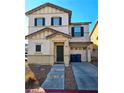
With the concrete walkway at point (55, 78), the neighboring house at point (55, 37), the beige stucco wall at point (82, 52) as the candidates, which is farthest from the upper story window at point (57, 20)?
the concrete walkway at point (55, 78)

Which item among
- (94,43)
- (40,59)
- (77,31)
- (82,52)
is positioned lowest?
(40,59)

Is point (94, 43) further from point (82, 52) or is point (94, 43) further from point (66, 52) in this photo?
point (66, 52)

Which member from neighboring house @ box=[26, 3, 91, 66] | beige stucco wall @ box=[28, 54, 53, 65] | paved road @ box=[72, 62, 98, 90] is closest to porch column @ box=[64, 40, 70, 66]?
neighboring house @ box=[26, 3, 91, 66]

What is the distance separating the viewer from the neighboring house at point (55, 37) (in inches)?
100

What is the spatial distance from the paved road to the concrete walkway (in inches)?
7.7

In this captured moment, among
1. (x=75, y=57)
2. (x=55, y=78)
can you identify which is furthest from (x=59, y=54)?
(x=55, y=78)

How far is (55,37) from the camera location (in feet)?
8.37

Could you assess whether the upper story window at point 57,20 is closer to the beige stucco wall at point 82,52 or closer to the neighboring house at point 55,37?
the neighboring house at point 55,37

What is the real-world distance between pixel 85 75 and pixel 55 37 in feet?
2.29
